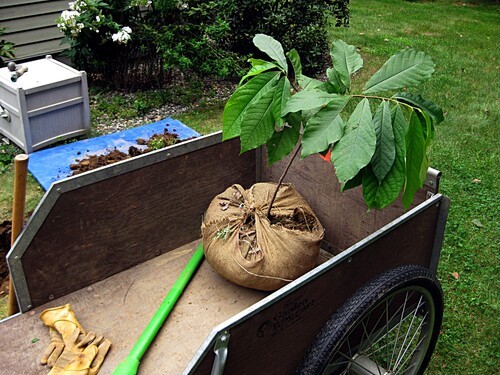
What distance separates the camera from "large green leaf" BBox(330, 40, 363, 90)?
2189 mm

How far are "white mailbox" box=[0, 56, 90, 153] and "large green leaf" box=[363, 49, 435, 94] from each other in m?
3.37

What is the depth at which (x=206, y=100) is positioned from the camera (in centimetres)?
607

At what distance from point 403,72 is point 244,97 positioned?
570 mm

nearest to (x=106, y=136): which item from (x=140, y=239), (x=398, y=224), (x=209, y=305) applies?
(x=140, y=239)

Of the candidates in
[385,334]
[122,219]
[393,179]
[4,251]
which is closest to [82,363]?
[122,219]

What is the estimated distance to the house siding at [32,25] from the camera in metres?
5.98

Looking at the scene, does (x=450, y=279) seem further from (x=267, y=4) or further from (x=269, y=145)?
(x=267, y=4)

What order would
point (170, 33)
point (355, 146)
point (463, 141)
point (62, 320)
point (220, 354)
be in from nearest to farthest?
point (220, 354)
point (355, 146)
point (62, 320)
point (463, 141)
point (170, 33)

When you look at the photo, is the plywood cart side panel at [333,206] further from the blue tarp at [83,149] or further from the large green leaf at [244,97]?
the blue tarp at [83,149]

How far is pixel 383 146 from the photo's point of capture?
1984mm

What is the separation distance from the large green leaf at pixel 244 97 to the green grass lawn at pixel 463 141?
1742 millimetres

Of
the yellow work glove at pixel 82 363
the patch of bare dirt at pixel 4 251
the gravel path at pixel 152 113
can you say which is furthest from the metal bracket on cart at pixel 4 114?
the yellow work glove at pixel 82 363

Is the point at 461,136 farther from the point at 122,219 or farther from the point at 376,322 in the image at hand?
the point at 122,219

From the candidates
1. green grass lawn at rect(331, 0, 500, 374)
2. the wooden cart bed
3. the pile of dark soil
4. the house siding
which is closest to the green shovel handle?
the wooden cart bed
